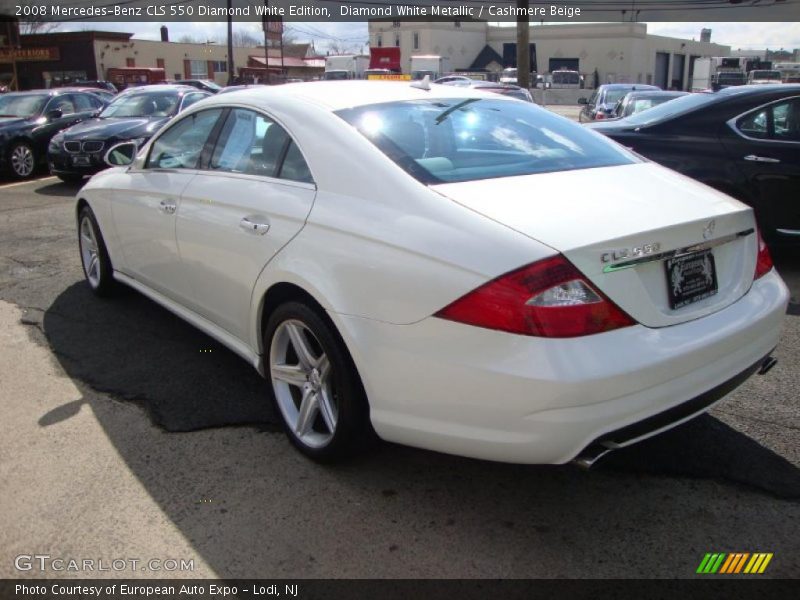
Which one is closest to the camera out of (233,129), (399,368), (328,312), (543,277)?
(543,277)

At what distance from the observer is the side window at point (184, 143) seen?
3.96 metres

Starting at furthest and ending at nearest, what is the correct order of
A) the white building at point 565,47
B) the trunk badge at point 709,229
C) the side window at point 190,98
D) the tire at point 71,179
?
the white building at point 565,47 < the side window at point 190,98 < the tire at point 71,179 < the trunk badge at point 709,229

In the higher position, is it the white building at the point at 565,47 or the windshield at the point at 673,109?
the white building at the point at 565,47

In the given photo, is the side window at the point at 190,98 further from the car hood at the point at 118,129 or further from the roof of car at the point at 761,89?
the roof of car at the point at 761,89

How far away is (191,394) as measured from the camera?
383 cm

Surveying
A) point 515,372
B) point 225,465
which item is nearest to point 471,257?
point 515,372

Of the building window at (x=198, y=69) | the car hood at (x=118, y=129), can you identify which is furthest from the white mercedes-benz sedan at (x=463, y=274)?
the building window at (x=198, y=69)

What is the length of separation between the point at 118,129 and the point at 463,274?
10.2 m

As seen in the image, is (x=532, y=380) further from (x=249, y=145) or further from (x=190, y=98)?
(x=190, y=98)

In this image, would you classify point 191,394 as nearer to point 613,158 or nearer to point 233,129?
point 233,129

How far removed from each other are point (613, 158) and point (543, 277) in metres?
1.34

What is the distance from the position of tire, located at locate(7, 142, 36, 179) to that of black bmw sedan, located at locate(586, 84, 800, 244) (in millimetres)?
10619

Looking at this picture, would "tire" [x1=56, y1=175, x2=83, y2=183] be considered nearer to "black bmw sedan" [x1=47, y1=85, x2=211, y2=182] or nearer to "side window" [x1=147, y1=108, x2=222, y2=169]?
"black bmw sedan" [x1=47, y1=85, x2=211, y2=182]

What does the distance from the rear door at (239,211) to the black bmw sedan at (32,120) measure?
10.1 meters
